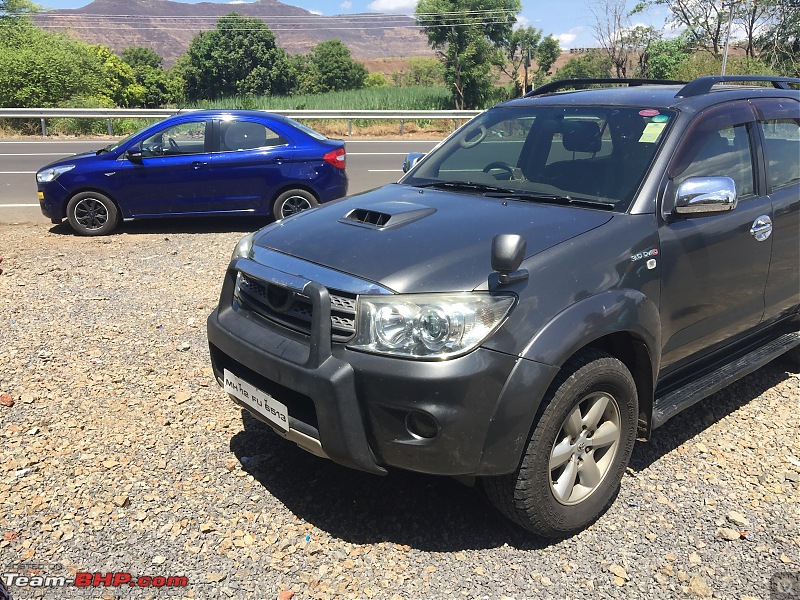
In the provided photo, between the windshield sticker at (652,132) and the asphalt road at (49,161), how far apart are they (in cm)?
896

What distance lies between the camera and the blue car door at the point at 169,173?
9.05 m

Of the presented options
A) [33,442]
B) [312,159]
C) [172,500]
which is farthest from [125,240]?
[172,500]

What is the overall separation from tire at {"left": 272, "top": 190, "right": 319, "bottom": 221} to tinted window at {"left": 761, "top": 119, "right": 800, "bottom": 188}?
627 centimetres

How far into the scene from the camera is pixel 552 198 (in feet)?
11.7

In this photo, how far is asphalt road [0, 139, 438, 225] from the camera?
11188 millimetres

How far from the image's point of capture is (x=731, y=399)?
463 centimetres

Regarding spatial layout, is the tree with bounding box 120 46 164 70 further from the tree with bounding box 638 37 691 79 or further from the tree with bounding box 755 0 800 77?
the tree with bounding box 755 0 800 77

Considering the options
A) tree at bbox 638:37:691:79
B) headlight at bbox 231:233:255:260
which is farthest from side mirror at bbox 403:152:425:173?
tree at bbox 638:37:691:79

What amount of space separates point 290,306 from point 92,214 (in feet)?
23.3

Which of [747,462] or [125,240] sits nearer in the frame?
[747,462]

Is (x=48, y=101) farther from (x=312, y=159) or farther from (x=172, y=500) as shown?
(x=172, y=500)

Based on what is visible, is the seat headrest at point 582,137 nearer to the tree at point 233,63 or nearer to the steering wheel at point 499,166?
the steering wheel at point 499,166

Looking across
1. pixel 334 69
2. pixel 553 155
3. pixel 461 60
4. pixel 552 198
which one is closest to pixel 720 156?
A: pixel 553 155

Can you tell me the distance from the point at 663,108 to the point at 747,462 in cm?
198
